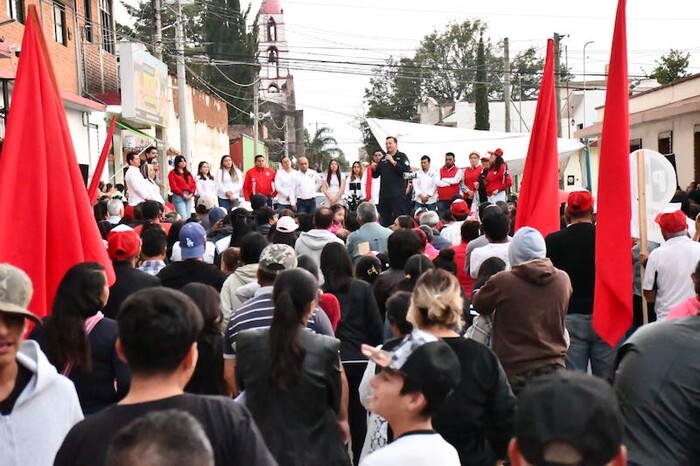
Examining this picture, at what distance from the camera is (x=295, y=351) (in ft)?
14.5

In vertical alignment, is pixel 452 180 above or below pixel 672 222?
above

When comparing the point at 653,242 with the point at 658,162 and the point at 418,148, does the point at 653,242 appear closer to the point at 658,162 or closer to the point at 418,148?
the point at 658,162

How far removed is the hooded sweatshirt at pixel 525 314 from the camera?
19.1ft

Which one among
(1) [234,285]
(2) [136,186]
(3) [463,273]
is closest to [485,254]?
(3) [463,273]

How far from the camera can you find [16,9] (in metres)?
20.8

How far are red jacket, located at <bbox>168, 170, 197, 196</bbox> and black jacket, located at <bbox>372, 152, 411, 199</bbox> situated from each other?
10.2 ft

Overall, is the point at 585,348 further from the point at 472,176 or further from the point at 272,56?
the point at 272,56

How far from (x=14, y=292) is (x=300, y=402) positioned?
53.1 inches

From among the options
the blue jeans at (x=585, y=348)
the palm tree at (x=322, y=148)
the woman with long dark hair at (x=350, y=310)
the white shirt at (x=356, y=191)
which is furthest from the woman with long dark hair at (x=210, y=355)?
the palm tree at (x=322, y=148)

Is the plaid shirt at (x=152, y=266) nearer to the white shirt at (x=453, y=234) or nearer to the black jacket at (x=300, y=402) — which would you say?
the black jacket at (x=300, y=402)

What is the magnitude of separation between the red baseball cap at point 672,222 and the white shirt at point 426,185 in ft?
40.1

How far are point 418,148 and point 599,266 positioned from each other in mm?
17150

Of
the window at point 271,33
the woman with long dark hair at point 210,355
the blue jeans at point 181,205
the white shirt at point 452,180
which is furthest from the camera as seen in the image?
the window at point 271,33

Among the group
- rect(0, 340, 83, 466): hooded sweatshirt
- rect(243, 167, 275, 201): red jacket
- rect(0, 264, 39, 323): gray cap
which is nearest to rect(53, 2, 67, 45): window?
rect(243, 167, 275, 201): red jacket
